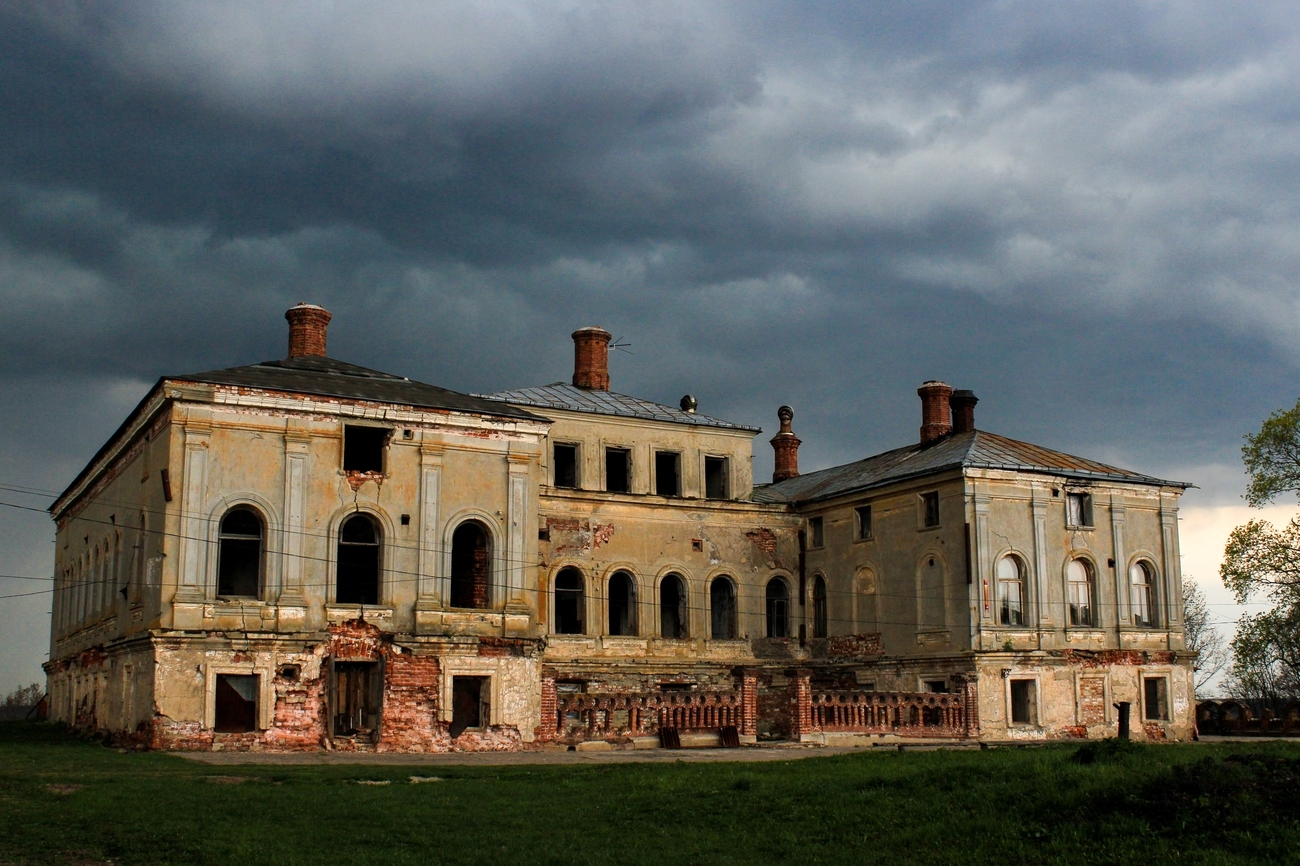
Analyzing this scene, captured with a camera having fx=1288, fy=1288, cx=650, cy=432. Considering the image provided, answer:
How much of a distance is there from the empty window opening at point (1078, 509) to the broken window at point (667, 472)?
33.9ft

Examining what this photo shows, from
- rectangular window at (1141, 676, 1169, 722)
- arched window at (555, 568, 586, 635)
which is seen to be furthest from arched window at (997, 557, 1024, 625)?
arched window at (555, 568, 586, 635)

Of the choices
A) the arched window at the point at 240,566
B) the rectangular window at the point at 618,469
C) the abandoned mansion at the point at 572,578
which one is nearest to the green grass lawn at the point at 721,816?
the abandoned mansion at the point at 572,578

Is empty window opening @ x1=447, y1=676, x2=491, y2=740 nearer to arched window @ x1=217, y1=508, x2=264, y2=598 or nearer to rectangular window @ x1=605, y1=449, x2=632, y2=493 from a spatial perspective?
arched window @ x1=217, y1=508, x2=264, y2=598

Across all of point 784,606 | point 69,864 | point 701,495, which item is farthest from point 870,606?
point 69,864

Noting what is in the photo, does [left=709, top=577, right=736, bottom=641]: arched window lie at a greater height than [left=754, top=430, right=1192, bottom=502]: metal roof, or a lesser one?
lesser

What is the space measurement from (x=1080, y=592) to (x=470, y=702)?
52.6 feet

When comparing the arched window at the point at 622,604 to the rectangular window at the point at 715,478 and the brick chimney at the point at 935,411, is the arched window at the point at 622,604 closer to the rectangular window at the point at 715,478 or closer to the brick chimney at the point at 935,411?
the rectangular window at the point at 715,478

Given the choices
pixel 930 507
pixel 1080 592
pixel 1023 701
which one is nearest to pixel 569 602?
pixel 930 507

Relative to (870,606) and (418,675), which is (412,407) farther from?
(870,606)

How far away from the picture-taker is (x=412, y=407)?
2730 cm

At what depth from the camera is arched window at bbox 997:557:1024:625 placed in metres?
31.7

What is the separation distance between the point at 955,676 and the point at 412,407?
14.3 metres

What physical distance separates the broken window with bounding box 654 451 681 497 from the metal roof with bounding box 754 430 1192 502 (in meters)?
2.43

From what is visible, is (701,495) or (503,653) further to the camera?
(701,495)
